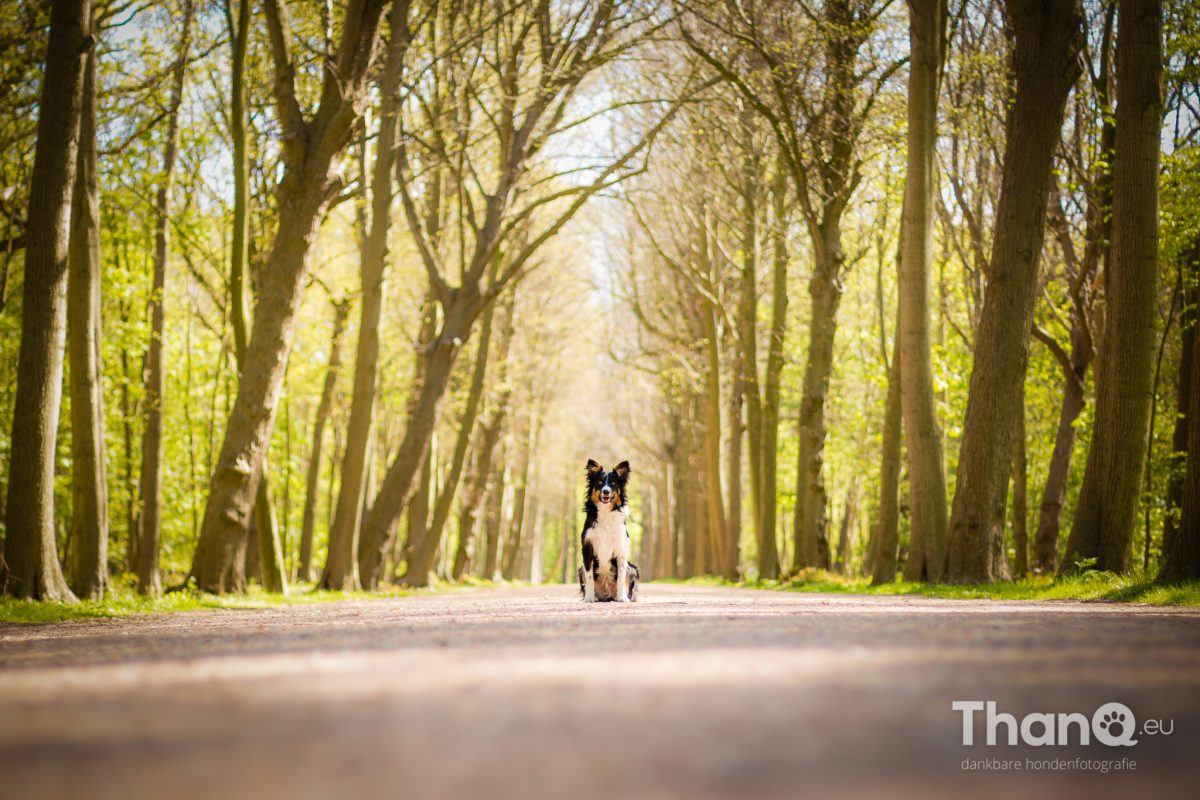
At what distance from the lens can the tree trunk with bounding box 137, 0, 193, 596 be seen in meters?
17.9

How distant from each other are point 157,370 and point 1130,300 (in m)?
16.3

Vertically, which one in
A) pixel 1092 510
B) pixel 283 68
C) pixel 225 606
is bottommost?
pixel 225 606

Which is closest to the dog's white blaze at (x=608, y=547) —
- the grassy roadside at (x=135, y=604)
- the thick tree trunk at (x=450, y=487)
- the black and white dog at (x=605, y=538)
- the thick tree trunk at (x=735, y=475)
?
the black and white dog at (x=605, y=538)

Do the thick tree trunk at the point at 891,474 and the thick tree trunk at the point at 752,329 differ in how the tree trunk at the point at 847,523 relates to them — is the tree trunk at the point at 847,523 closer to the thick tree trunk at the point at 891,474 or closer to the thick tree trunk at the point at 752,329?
the thick tree trunk at the point at 752,329

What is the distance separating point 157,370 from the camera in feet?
65.2

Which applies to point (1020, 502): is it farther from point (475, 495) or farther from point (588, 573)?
point (475, 495)

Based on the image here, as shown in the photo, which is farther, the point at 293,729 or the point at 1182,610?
the point at 1182,610

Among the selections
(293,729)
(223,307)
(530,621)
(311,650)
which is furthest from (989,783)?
(223,307)

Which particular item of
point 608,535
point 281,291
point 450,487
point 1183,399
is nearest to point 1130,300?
point 608,535

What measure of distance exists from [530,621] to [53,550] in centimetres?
707

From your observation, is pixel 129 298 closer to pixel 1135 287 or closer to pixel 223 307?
pixel 223 307

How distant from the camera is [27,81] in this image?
17.9 metres

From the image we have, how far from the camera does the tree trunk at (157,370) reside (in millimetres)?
17906

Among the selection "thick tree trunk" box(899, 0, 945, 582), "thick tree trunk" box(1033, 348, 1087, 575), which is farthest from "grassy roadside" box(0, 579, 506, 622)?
"thick tree trunk" box(1033, 348, 1087, 575)
